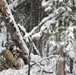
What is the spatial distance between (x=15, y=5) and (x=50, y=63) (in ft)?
14.4

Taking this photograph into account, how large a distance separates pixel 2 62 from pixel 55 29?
4976mm

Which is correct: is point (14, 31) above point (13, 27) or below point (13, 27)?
below

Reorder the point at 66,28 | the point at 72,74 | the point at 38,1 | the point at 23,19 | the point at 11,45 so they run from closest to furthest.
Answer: the point at 66,28 → the point at 72,74 → the point at 38,1 → the point at 11,45 → the point at 23,19

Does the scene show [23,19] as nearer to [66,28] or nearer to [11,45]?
[11,45]

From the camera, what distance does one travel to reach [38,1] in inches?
586

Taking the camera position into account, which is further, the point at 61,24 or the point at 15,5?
the point at 15,5

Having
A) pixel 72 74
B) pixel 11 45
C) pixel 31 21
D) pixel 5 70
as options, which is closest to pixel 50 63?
pixel 72 74

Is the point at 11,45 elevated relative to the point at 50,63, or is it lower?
elevated

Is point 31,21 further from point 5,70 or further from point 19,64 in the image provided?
point 5,70

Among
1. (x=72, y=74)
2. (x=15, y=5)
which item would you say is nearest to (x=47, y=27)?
(x=72, y=74)

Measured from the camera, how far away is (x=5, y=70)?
1293 cm

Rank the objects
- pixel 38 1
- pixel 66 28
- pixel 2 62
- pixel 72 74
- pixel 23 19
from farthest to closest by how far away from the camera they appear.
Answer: pixel 23 19 → pixel 38 1 → pixel 2 62 → pixel 72 74 → pixel 66 28

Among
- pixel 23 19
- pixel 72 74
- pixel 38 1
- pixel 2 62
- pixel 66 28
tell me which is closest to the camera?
pixel 66 28

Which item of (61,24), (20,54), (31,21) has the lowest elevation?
(20,54)
